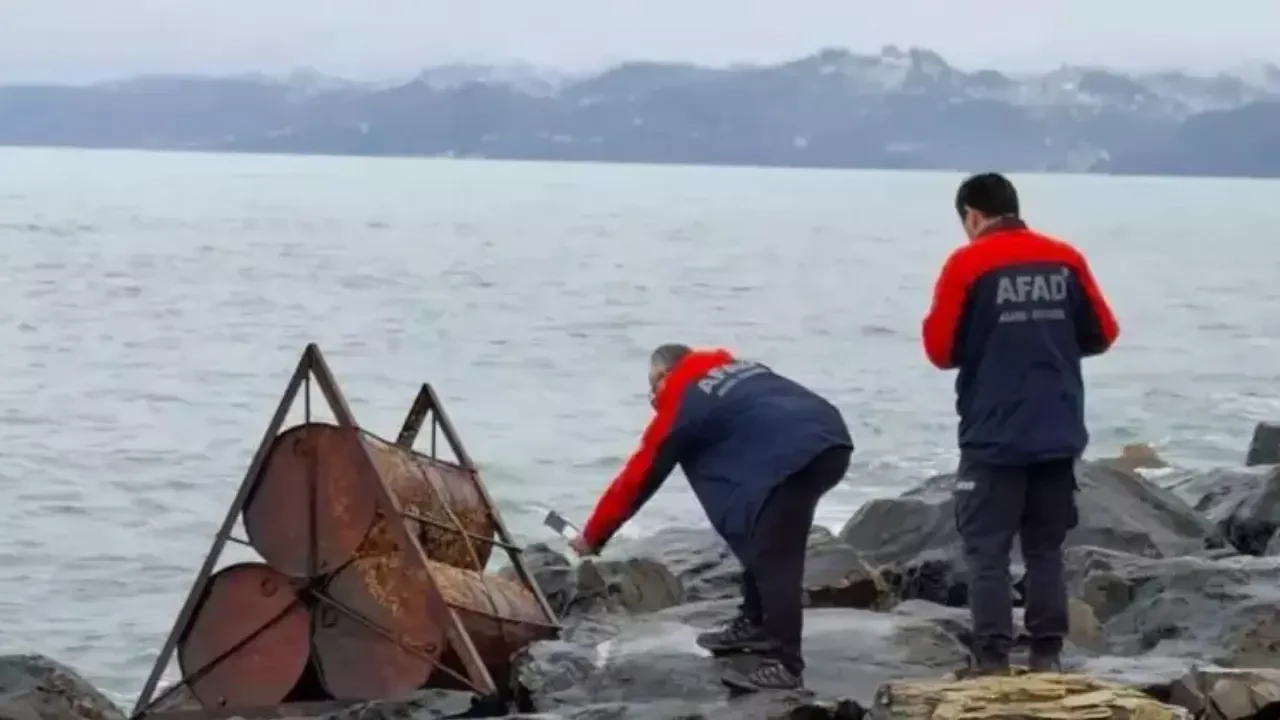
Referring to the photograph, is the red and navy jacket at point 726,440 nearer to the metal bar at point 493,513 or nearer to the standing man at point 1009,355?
the standing man at point 1009,355

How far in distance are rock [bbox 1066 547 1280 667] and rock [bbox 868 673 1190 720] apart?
7.29ft

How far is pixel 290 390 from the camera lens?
848 centimetres

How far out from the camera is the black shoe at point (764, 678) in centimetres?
747

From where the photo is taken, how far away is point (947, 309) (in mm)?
7008

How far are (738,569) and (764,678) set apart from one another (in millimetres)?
4898

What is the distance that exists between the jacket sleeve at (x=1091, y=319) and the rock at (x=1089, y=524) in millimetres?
4597

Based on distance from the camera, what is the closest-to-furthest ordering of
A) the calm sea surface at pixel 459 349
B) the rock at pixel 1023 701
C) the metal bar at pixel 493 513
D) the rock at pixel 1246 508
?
the rock at pixel 1023 701 < the metal bar at pixel 493 513 < the rock at pixel 1246 508 < the calm sea surface at pixel 459 349

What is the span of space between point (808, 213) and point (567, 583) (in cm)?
10057

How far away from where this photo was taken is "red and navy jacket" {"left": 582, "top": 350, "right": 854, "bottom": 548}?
7340mm

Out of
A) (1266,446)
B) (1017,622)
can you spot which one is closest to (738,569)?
(1017,622)

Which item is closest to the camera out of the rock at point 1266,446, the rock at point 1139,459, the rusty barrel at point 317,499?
the rusty barrel at point 317,499

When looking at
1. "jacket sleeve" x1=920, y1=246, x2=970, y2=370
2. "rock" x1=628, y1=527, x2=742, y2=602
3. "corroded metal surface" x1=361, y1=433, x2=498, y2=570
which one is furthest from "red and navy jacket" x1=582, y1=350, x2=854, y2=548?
"rock" x1=628, y1=527, x2=742, y2=602

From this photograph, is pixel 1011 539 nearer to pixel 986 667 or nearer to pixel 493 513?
pixel 986 667

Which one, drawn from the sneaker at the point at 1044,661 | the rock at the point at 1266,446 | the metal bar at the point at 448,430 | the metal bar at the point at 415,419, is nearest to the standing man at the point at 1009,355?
the sneaker at the point at 1044,661
